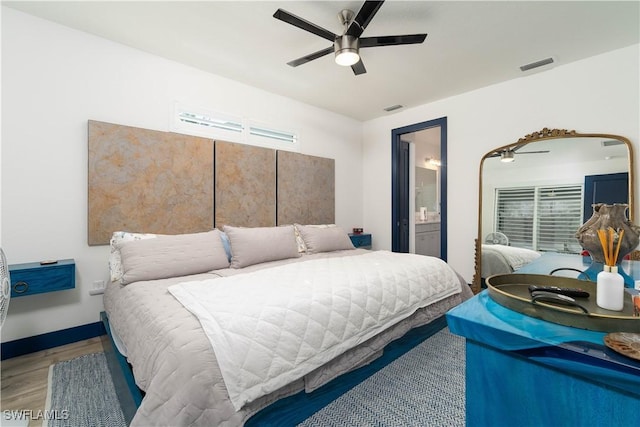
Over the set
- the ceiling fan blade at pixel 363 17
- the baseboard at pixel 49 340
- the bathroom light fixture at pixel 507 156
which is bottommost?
the baseboard at pixel 49 340

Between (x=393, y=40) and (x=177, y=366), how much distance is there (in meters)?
2.34

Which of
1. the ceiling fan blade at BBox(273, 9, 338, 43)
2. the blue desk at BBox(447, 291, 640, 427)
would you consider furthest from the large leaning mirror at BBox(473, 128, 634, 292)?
the blue desk at BBox(447, 291, 640, 427)

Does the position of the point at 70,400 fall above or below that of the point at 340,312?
below

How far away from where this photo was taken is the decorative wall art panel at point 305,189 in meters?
3.78

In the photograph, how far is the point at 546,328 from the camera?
0.68 metres

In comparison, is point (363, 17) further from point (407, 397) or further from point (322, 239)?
point (407, 397)

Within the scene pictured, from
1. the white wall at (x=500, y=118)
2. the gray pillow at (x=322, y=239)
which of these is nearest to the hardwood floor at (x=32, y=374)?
the gray pillow at (x=322, y=239)

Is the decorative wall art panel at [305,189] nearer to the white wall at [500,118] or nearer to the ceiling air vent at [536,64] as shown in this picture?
the white wall at [500,118]

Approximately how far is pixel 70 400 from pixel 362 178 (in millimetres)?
4231

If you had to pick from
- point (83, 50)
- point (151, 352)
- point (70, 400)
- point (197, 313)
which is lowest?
point (70, 400)

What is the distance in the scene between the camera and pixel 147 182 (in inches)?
109

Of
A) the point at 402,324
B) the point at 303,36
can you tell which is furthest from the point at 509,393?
the point at 303,36

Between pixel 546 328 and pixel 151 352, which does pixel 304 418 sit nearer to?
pixel 151 352

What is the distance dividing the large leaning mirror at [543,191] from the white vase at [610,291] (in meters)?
2.73
